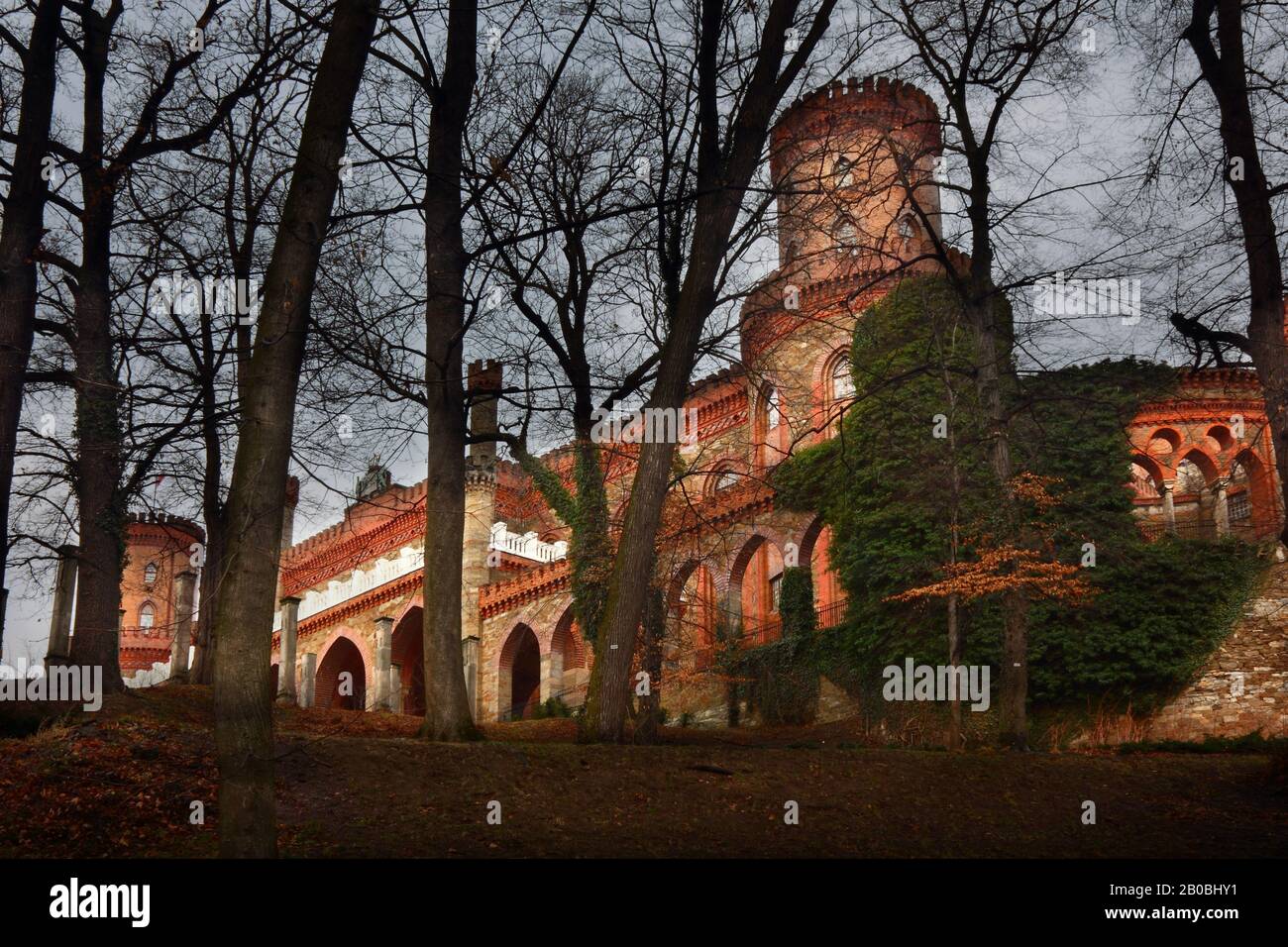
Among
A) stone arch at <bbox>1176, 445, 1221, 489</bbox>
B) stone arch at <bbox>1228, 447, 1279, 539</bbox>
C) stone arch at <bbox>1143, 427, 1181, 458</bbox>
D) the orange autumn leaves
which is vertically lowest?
the orange autumn leaves


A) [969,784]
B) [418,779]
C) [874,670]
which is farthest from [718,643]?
[418,779]

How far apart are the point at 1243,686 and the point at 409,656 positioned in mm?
24443

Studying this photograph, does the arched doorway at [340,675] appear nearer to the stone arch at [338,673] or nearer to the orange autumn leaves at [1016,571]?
the stone arch at [338,673]

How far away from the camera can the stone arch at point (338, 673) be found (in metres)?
38.9

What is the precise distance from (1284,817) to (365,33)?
1095 cm

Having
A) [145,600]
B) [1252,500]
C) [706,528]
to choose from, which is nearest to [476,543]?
[706,528]

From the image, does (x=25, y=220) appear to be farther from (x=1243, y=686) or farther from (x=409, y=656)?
(x=409, y=656)

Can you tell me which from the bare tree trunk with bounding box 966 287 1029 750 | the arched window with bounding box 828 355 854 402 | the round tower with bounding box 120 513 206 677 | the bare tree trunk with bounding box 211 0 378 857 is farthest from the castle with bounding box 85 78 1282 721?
the bare tree trunk with bounding box 211 0 378 857

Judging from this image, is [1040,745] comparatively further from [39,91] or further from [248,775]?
[39,91]

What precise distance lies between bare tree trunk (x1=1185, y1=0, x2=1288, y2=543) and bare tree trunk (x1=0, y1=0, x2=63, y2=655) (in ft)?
38.5

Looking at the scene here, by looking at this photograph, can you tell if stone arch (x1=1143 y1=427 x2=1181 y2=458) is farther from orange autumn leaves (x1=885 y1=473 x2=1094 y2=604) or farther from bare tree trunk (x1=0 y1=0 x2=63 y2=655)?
bare tree trunk (x1=0 y1=0 x2=63 y2=655)

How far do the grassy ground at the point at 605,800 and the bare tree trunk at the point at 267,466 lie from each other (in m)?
1.46

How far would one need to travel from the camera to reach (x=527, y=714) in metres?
30.9

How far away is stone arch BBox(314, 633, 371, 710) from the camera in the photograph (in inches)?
1533
